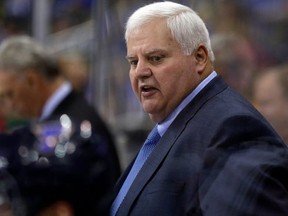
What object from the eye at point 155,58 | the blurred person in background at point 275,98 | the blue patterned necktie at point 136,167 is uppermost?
the eye at point 155,58

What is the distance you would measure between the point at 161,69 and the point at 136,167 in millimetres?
414

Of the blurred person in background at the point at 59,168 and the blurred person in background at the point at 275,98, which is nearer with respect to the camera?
the blurred person in background at the point at 59,168

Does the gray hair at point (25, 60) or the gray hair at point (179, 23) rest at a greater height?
the gray hair at point (179, 23)

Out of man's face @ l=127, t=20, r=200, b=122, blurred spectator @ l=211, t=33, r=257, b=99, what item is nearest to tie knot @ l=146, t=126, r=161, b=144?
man's face @ l=127, t=20, r=200, b=122

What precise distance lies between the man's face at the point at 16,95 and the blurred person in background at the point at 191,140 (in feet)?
7.97

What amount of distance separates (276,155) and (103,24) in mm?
4877

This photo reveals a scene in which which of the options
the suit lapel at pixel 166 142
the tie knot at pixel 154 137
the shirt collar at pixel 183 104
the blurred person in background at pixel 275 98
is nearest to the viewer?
the suit lapel at pixel 166 142

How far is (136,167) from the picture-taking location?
4223 mm

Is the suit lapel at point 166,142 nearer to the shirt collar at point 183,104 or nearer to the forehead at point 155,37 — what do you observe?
the shirt collar at point 183,104

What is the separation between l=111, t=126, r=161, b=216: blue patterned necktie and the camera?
4125 mm

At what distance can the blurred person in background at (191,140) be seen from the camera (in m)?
3.64

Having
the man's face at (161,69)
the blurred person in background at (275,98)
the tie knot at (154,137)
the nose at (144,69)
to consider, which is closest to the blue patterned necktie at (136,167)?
the tie knot at (154,137)

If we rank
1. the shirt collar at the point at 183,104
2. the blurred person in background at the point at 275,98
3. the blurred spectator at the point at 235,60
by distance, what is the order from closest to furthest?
the shirt collar at the point at 183,104, the blurred person in background at the point at 275,98, the blurred spectator at the point at 235,60

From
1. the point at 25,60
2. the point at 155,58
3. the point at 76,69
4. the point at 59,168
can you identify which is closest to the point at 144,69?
the point at 155,58
